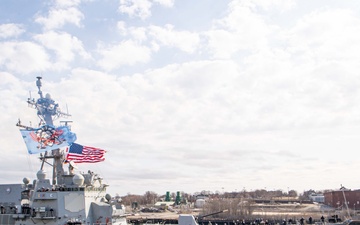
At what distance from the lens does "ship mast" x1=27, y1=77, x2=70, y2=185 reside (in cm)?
2519

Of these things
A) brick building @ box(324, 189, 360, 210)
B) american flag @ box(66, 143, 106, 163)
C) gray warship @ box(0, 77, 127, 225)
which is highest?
american flag @ box(66, 143, 106, 163)

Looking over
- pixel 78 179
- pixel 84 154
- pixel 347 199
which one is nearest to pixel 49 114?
pixel 84 154

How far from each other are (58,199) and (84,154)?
14.1 ft

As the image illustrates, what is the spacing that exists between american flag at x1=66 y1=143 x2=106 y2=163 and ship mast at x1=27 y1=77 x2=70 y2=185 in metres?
0.70

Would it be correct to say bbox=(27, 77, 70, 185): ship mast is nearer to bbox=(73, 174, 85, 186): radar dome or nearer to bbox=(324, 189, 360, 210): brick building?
bbox=(73, 174, 85, 186): radar dome

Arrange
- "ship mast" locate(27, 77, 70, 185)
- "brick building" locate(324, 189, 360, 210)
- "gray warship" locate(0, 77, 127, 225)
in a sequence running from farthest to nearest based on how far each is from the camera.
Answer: "brick building" locate(324, 189, 360, 210) < "ship mast" locate(27, 77, 70, 185) < "gray warship" locate(0, 77, 127, 225)

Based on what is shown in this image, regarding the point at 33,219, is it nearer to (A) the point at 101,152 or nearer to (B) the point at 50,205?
(B) the point at 50,205

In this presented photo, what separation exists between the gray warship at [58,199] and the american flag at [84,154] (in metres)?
0.47

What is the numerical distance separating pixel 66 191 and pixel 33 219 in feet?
7.83

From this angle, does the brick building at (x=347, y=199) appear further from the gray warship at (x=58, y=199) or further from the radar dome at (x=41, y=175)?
the radar dome at (x=41, y=175)

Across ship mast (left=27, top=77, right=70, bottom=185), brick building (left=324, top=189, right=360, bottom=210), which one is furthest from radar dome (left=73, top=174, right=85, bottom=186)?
brick building (left=324, top=189, right=360, bottom=210)

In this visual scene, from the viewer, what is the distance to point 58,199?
74.2 feet

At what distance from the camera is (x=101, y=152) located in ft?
87.5

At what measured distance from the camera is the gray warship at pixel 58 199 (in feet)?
73.8
